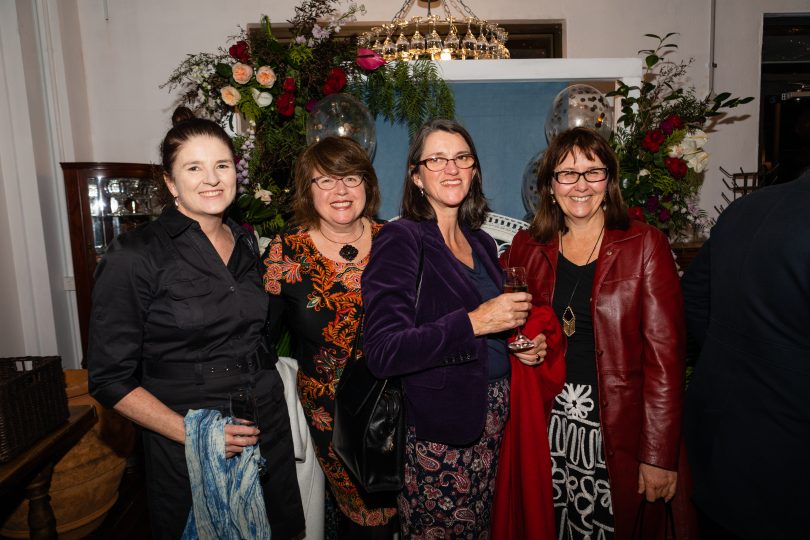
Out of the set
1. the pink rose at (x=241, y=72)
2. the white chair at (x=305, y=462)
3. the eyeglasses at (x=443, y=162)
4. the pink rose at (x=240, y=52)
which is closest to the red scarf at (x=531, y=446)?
the eyeglasses at (x=443, y=162)

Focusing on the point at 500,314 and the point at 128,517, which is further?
the point at 128,517

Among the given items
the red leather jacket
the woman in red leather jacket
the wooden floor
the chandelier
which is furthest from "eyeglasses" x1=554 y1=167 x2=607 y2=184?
the wooden floor

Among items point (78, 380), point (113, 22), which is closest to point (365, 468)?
point (78, 380)

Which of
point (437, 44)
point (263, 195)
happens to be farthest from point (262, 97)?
point (437, 44)

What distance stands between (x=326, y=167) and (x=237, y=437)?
1.00 m

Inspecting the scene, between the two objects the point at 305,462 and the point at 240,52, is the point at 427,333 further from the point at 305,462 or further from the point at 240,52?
the point at 240,52

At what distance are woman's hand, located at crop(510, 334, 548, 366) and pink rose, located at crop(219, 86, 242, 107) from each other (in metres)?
1.99

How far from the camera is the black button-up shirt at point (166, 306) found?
141 cm

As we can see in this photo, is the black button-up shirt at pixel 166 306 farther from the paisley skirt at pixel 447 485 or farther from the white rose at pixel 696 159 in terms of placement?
the white rose at pixel 696 159

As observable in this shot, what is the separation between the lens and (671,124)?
265 cm

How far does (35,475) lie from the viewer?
6.59ft

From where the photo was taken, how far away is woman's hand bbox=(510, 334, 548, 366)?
1590 mm

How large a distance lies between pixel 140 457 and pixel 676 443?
3534 mm

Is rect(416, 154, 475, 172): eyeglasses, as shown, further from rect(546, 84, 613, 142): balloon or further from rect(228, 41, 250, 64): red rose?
rect(228, 41, 250, 64): red rose
